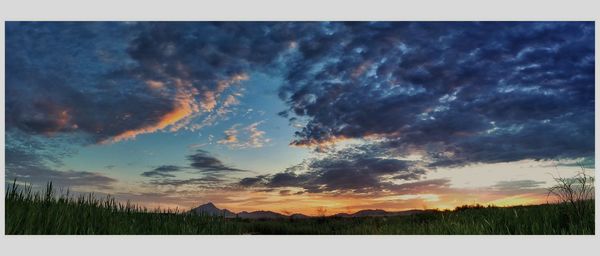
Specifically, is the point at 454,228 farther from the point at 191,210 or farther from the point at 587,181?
the point at 191,210

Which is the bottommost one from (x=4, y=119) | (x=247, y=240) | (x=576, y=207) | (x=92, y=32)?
(x=247, y=240)

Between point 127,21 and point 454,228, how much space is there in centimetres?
457

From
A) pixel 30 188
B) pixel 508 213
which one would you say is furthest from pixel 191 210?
pixel 508 213

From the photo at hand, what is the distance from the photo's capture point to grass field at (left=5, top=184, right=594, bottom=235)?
16.7 ft

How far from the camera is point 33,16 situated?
21.2 feet

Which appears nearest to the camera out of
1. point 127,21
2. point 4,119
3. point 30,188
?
point 30,188

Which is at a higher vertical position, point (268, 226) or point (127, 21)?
point (127, 21)

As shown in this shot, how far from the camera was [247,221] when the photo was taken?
6.88 m

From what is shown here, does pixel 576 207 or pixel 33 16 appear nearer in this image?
pixel 576 207

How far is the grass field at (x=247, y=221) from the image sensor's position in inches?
200

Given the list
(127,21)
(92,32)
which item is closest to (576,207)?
(127,21)

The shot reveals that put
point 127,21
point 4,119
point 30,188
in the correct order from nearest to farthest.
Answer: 1. point 30,188
2. point 4,119
3. point 127,21

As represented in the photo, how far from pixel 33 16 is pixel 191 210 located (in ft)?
10.0

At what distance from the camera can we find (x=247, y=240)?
5.71 metres
